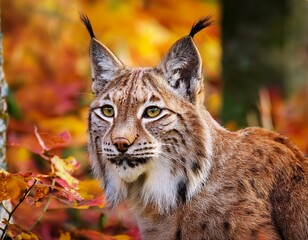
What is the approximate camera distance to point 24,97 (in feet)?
39.0

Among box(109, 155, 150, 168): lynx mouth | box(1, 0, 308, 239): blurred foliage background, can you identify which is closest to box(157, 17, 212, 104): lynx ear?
box(109, 155, 150, 168): lynx mouth

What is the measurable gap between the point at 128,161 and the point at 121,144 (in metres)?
0.17

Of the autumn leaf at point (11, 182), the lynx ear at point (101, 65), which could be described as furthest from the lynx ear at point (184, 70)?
the autumn leaf at point (11, 182)

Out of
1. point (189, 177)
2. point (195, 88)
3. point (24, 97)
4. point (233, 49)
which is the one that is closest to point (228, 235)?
point (189, 177)

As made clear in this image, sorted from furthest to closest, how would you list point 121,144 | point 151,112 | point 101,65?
point 101,65, point 151,112, point 121,144

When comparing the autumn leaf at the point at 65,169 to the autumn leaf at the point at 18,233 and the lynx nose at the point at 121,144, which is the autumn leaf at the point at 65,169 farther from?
the autumn leaf at the point at 18,233

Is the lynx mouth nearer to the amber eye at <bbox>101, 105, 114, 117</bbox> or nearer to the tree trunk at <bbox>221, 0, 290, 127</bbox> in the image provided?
the amber eye at <bbox>101, 105, 114, 117</bbox>

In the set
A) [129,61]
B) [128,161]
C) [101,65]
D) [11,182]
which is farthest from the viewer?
[129,61]

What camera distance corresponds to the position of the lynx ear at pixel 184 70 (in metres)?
6.06

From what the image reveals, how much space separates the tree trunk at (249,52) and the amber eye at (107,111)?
3.97 metres

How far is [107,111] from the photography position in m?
6.09

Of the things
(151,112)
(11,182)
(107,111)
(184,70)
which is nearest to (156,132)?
(151,112)

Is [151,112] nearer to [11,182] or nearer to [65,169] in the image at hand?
[65,169]

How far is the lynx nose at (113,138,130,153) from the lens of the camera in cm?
569
